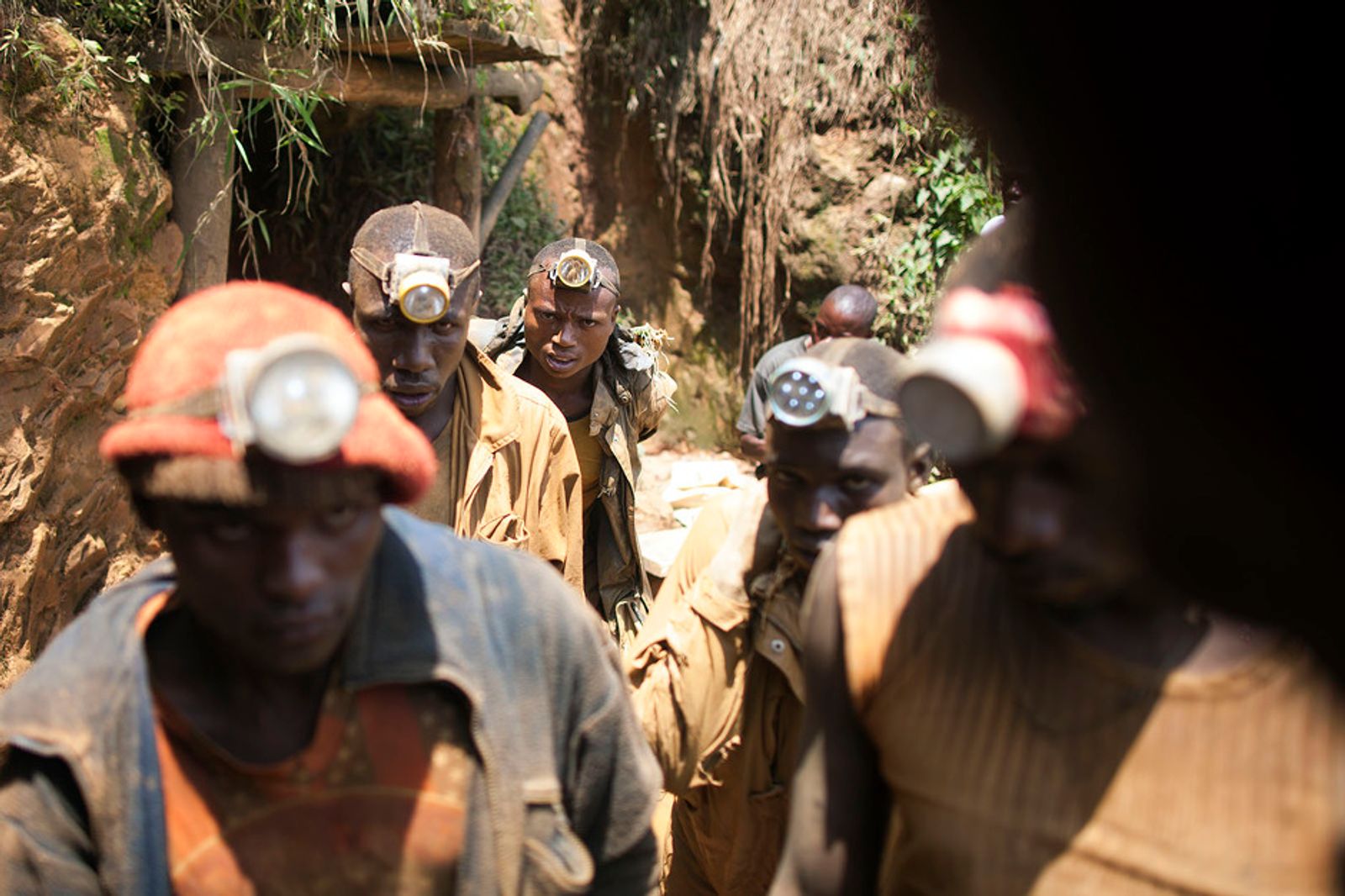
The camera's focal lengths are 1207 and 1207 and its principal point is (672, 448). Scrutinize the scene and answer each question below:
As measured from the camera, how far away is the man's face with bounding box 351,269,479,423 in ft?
11.4

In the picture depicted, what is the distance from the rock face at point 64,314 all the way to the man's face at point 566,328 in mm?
1825

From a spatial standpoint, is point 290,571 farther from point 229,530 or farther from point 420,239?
point 420,239

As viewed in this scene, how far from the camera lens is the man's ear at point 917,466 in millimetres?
2619

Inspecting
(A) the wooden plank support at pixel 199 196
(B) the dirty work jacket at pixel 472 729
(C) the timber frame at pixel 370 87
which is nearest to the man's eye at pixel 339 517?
(B) the dirty work jacket at pixel 472 729

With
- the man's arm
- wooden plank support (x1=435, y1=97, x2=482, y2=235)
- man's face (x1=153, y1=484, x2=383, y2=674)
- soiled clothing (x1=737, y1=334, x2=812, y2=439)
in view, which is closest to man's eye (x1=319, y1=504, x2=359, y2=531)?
man's face (x1=153, y1=484, x2=383, y2=674)

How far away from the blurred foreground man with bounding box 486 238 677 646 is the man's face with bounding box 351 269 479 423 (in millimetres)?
1025

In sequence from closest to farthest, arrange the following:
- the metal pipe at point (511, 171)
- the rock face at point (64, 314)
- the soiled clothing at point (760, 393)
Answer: the rock face at point (64, 314), the soiled clothing at point (760, 393), the metal pipe at point (511, 171)

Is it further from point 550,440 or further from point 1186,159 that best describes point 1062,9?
point 550,440

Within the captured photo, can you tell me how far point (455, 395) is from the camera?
144 inches

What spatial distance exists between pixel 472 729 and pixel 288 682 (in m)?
0.26

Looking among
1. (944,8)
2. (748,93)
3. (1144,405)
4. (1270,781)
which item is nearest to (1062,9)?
(944,8)

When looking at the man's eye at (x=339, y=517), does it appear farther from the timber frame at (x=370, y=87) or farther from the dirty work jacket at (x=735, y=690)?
the timber frame at (x=370, y=87)

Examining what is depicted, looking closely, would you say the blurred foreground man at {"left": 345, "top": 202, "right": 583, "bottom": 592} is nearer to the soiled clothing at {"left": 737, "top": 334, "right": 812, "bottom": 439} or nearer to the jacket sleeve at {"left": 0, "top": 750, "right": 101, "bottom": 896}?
the jacket sleeve at {"left": 0, "top": 750, "right": 101, "bottom": 896}

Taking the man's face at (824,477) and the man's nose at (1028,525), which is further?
the man's face at (824,477)
